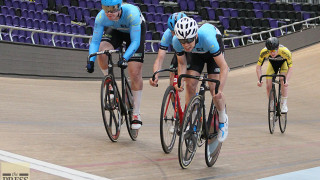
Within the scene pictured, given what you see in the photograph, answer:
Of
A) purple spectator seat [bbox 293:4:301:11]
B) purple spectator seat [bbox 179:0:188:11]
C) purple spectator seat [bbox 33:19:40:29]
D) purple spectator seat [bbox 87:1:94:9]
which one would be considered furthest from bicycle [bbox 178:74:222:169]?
purple spectator seat [bbox 293:4:301:11]

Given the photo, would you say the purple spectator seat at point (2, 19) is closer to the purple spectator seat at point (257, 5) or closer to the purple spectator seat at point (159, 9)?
the purple spectator seat at point (159, 9)

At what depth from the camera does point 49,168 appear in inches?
169

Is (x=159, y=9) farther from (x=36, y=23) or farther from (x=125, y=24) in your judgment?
(x=125, y=24)

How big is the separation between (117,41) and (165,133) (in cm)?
121

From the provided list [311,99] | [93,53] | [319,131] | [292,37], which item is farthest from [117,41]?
[292,37]

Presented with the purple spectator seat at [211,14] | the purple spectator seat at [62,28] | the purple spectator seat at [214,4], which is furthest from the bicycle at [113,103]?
the purple spectator seat at [214,4]

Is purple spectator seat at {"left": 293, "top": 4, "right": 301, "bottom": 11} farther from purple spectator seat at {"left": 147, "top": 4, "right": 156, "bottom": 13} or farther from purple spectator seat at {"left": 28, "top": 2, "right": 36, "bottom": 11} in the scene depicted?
purple spectator seat at {"left": 28, "top": 2, "right": 36, "bottom": 11}

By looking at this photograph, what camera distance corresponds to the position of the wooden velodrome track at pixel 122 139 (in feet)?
15.8

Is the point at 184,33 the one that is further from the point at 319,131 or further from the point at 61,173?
the point at 319,131

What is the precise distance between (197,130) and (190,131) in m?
0.14

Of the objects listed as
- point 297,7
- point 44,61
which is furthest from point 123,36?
point 297,7

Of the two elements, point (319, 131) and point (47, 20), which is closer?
point (319, 131)

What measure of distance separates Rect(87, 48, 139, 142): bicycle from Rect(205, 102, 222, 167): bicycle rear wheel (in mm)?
996

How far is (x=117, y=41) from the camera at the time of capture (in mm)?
5988
